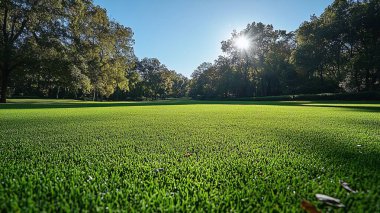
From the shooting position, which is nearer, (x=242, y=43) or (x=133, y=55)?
(x=133, y=55)

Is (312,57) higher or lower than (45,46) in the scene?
higher

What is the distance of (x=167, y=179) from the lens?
5.34 ft

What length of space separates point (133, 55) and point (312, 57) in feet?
99.0

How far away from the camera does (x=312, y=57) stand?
36.6 m

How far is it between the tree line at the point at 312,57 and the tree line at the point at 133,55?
5.0 inches

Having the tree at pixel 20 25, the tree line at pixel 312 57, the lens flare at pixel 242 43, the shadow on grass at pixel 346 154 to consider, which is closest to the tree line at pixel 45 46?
the tree at pixel 20 25

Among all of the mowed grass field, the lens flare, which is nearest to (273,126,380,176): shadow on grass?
the mowed grass field

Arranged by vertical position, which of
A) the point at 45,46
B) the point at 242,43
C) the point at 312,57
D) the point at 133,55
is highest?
the point at 242,43

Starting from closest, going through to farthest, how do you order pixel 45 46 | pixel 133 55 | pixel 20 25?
pixel 45 46
pixel 20 25
pixel 133 55

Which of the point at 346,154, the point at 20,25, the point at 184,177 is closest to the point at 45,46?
the point at 20,25

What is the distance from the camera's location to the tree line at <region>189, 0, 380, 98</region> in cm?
3186

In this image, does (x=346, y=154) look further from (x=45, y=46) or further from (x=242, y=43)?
(x=242, y=43)

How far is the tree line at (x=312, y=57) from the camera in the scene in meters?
31.9

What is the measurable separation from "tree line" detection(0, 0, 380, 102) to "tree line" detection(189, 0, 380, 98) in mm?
126
